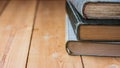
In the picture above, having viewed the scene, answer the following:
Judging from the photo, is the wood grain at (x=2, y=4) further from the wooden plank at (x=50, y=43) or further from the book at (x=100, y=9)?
the book at (x=100, y=9)

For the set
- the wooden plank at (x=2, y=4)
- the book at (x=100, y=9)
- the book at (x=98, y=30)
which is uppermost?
the book at (x=100, y=9)

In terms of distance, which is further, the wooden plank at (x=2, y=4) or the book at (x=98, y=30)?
the wooden plank at (x=2, y=4)

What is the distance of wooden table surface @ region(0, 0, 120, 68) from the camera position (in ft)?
1.92

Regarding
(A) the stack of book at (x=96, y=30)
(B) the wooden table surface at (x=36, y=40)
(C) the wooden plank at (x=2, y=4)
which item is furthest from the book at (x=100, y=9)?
(C) the wooden plank at (x=2, y=4)

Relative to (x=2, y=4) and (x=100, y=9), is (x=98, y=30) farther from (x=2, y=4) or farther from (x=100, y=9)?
(x=2, y=4)

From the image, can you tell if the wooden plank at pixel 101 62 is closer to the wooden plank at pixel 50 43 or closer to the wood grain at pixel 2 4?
the wooden plank at pixel 50 43

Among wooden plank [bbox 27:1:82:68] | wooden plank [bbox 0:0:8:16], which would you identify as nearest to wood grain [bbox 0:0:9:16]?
wooden plank [bbox 0:0:8:16]

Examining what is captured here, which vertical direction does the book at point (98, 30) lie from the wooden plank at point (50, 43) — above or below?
above

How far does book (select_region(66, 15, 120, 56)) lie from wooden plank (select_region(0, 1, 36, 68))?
0.11 metres

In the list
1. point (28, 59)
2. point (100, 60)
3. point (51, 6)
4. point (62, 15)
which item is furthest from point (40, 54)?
point (51, 6)

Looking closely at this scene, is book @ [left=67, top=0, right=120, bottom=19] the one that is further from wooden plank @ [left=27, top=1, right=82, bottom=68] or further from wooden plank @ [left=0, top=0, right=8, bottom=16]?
wooden plank @ [left=0, top=0, right=8, bottom=16]

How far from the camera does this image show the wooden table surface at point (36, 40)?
58 cm

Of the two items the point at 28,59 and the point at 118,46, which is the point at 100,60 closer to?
the point at 118,46

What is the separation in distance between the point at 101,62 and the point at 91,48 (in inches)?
1.7
